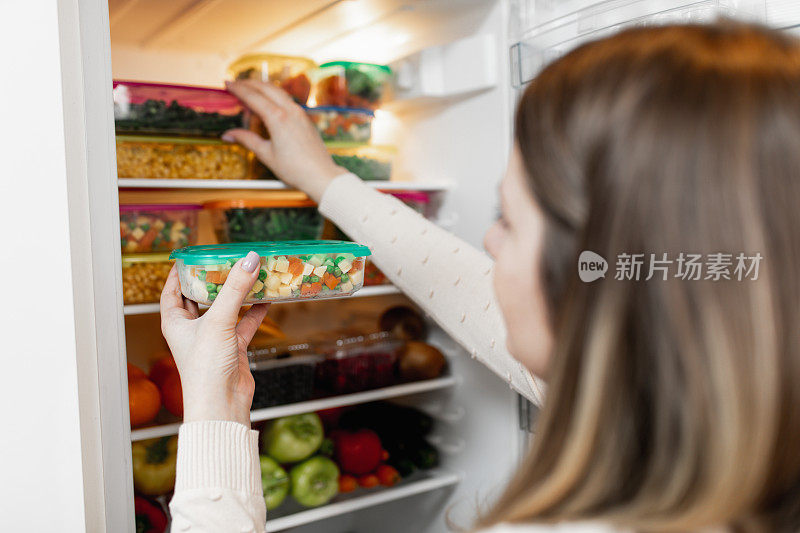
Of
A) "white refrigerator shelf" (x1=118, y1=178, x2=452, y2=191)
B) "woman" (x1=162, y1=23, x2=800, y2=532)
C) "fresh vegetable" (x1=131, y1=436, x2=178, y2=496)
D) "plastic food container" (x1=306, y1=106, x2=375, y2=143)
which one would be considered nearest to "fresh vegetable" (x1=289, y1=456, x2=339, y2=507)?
"fresh vegetable" (x1=131, y1=436, x2=178, y2=496)

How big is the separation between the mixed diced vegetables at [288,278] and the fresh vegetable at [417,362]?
0.63 meters

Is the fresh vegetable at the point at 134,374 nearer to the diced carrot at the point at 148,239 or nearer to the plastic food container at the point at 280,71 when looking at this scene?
the diced carrot at the point at 148,239

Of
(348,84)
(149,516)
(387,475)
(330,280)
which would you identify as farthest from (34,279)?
(387,475)

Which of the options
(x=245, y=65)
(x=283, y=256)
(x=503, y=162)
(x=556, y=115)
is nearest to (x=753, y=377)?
(x=556, y=115)

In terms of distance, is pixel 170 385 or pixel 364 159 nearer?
pixel 170 385

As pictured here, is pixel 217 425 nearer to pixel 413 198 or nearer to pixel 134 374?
pixel 134 374

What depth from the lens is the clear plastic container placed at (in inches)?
50.1

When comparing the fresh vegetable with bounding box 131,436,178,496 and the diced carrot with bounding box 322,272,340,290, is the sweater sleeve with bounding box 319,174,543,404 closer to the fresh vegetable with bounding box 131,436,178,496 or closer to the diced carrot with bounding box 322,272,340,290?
the diced carrot with bounding box 322,272,340,290

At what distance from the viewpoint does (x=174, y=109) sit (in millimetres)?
1319

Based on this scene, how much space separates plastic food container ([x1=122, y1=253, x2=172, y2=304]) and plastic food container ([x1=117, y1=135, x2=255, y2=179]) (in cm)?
16

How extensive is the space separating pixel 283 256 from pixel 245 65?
27.3 inches

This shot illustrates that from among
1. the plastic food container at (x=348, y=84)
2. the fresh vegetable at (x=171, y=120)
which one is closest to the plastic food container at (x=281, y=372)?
the fresh vegetable at (x=171, y=120)

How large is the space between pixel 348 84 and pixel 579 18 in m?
0.54

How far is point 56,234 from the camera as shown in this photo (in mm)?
914
